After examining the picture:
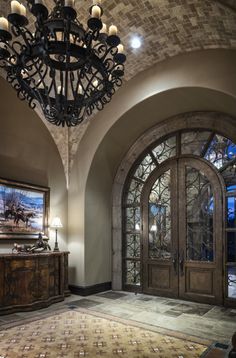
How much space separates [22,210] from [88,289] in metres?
2.15

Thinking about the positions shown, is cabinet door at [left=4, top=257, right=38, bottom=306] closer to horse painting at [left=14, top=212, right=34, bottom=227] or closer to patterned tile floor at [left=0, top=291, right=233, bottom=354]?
patterned tile floor at [left=0, top=291, right=233, bottom=354]

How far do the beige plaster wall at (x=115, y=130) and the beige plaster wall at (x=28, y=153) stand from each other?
30 centimetres

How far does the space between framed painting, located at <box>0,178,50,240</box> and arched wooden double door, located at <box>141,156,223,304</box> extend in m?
2.19

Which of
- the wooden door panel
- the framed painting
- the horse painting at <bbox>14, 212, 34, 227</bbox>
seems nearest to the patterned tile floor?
the wooden door panel

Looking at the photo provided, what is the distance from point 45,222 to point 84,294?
168 cm

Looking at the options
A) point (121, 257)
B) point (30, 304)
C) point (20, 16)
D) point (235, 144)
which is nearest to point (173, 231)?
point (121, 257)

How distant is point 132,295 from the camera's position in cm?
648

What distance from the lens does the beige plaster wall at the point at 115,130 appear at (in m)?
5.34

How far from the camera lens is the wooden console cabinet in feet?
16.5

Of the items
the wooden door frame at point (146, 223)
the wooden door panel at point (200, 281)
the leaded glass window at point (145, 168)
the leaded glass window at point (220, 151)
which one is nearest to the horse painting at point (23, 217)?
the wooden door frame at point (146, 223)

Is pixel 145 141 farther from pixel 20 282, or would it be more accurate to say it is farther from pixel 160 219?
pixel 20 282

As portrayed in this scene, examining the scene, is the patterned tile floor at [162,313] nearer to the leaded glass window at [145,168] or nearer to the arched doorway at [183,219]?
the arched doorway at [183,219]

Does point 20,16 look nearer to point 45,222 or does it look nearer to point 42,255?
point 42,255

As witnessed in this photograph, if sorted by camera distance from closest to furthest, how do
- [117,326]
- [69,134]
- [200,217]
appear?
[117,326] → [200,217] → [69,134]
